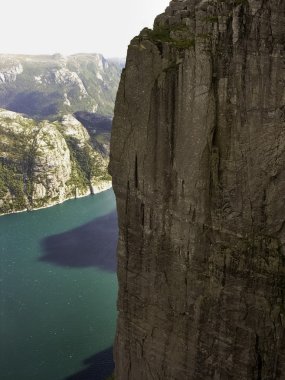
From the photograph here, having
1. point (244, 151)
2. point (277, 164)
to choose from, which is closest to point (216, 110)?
point (244, 151)

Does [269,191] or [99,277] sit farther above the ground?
[269,191]

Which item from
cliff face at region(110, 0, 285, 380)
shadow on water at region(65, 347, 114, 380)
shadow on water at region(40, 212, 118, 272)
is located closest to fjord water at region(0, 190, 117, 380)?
shadow on water at region(40, 212, 118, 272)

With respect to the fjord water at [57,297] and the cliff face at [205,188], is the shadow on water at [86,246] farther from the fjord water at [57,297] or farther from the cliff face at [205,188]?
the cliff face at [205,188]

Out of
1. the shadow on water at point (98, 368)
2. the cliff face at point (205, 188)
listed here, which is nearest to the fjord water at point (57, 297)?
the shadow on water at point (98, 368)

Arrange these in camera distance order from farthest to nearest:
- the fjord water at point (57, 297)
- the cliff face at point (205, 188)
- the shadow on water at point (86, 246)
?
1. the shadow on water at point (86, 246)
2. the fjord water at point (57, 297)
3. the cliff face at point (205, 188)

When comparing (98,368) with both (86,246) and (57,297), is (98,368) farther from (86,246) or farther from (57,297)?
(86,246)

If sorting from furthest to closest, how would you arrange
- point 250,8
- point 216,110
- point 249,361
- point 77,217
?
point 77,217, point 249,361, point 216,110, point 250,8

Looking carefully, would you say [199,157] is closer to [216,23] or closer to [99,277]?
[216,23]
